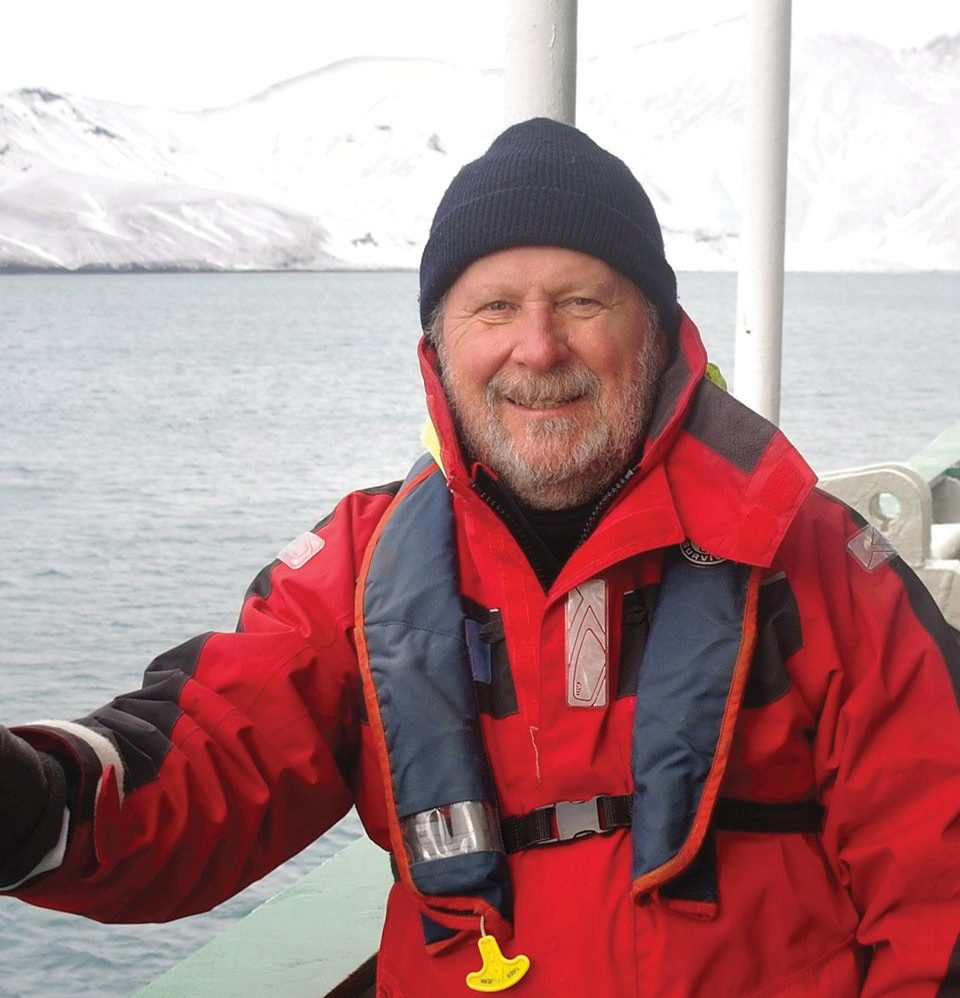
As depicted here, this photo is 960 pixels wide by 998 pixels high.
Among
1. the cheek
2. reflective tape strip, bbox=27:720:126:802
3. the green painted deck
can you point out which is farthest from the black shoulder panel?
the green painted deck

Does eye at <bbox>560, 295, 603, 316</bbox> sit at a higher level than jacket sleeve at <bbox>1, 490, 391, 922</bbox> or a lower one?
higher

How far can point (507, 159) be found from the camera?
1.64m

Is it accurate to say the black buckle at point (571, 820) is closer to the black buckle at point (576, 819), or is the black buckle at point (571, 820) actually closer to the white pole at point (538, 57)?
the black buckle at point (576, 819)

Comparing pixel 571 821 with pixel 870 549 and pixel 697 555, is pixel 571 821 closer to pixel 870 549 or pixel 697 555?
pixel 697 555

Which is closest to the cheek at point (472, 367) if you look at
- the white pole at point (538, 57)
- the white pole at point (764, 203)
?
the white pole at point (538, 57)

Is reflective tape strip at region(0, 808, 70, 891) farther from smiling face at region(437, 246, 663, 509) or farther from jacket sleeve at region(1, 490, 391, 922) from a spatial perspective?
smiling face at region(437, 246, 663, 509)

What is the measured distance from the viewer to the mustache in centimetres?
158

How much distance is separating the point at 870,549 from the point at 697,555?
7.9 inches

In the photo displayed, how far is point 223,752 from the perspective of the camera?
144 cm

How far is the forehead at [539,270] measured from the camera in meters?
1.60

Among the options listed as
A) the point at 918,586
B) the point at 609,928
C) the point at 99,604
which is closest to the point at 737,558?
the point at 918,586

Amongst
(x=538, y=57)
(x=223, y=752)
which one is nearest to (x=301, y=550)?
(x=223, y=752)

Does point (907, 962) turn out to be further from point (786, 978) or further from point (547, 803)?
point (547, 803)

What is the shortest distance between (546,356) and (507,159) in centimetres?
24
